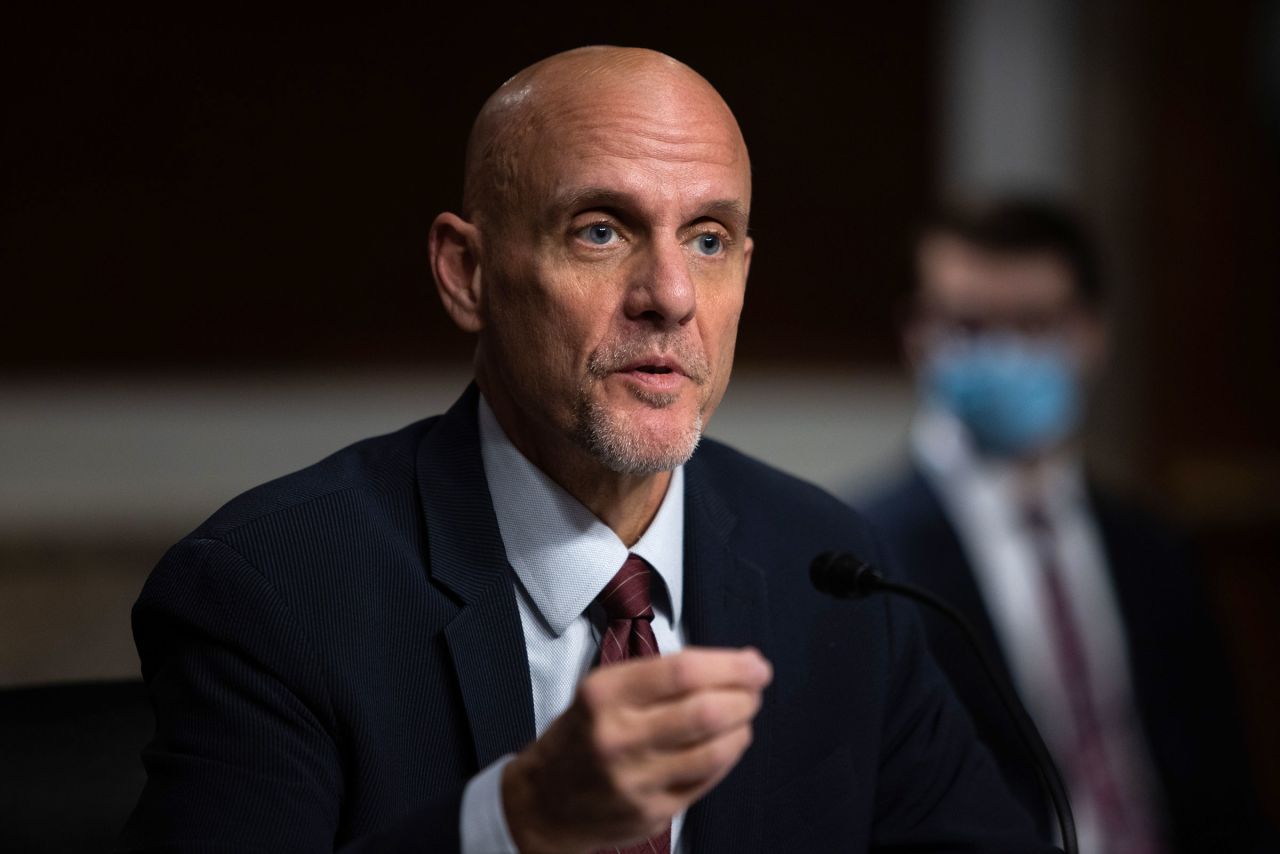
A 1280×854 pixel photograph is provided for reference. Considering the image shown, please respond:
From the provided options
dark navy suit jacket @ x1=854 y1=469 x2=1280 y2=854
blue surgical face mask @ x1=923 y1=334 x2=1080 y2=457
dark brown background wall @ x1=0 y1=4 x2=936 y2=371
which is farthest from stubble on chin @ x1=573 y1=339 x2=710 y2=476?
dark brown background wall @ x1=0 y1=4 x2=936 y2=371

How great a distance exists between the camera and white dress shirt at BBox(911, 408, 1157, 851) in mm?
2500

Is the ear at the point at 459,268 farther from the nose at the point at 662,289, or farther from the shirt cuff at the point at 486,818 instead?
the shirt cuff at the point at 486,818

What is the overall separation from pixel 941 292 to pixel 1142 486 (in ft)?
5.88

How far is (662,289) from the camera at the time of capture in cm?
131

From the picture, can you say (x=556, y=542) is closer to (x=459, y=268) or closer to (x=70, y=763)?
(x=459, y=268)

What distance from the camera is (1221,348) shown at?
14.6 feet

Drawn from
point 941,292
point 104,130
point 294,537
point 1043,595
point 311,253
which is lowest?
point 1043,595

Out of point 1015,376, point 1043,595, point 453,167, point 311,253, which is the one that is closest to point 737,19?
point 453,167

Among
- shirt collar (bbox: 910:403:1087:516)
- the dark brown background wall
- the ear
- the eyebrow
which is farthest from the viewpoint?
the dark brown background wall

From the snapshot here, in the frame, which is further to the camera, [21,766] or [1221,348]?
[1221,348]

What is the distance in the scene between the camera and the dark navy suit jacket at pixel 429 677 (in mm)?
1247

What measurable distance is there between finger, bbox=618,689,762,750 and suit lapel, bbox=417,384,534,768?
0.33 meters

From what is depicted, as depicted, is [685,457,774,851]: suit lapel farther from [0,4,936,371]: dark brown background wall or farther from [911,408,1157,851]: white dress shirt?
[0,4,936,371]: dark brown background wall

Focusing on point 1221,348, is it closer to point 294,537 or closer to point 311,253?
point 311,253
